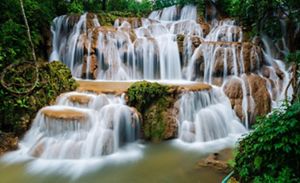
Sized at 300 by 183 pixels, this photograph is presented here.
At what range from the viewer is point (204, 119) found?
7.71m

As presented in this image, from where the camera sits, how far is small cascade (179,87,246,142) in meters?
7.48

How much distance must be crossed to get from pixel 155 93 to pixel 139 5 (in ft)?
60.1

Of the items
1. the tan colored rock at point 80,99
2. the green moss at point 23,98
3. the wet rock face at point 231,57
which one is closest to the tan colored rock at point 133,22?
the wet rock face at point 231,57

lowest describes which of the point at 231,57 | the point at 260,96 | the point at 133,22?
the point at 260,96

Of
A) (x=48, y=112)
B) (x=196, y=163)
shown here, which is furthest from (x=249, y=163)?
(x=48, y=112)

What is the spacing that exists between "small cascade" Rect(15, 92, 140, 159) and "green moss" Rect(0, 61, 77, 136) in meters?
0.31

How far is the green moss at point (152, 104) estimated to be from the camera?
7.32 metres

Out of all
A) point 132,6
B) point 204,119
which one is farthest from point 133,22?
point 132,6

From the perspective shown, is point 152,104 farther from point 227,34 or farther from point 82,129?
point 227,34

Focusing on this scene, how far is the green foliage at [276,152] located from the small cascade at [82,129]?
3.83 m

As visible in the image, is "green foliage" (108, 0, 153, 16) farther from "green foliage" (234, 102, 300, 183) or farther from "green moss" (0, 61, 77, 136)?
"green foliage" (234, 102, 300, 183)

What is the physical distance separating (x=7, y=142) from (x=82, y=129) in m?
1.93

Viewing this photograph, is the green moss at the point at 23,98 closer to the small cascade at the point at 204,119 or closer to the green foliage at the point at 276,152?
the small cascade at the point at 204,119

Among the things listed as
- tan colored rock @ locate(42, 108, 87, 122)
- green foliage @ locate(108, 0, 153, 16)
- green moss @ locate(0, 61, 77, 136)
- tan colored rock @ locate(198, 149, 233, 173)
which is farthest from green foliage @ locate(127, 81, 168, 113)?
green foliage @ locate(108, 0, 153, 16)
